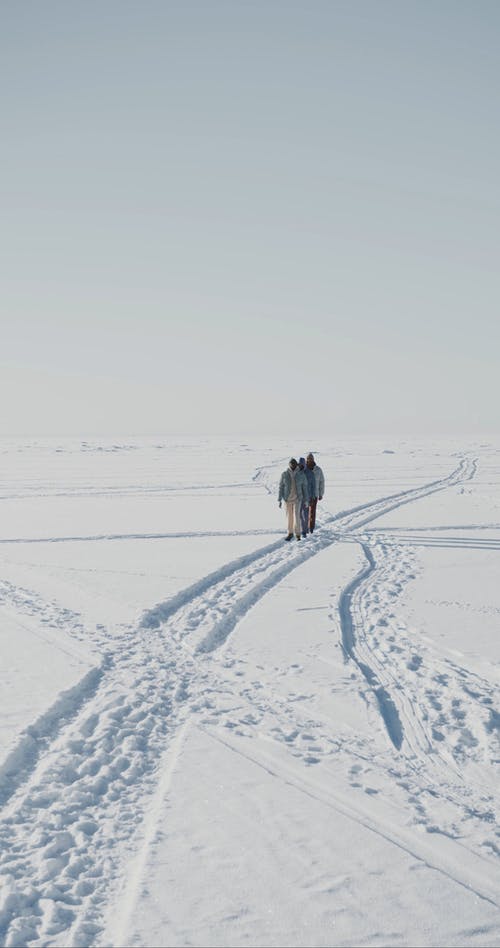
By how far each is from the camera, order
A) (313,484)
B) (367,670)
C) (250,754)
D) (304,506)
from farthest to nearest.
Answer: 1. (313,484)
2. (304,506)
3. (367,670)
4. (250,754)

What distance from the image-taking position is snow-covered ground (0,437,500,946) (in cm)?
404

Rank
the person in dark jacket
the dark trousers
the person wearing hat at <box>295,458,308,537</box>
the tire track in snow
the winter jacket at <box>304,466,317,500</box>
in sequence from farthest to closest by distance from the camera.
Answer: the dark trousers < the winter jacket at <box>304,466,317,500</box> < the person in dark jacket < the person wearing hat at <box>295,458,308,537</box> < the tire track in snow

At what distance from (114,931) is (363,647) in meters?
5.51

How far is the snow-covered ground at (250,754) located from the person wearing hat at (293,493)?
3299 millimetres

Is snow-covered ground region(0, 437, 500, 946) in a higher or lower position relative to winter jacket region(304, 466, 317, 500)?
lower

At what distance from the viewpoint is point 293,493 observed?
17938 millimetres

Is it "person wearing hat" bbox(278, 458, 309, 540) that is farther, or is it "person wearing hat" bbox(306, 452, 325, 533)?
"person wearing hat" bbox(306, 452, 325, 533)

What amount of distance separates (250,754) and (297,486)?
12275 mm

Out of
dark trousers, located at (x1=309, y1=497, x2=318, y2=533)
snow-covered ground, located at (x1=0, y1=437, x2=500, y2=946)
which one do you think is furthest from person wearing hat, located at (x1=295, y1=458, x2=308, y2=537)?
snow-covered ground, located at (x1=0, y1=437, x2=500, y2=946)

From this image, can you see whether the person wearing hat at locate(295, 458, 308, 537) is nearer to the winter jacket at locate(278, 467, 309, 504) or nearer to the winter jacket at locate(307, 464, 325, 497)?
the winter jacket at locate(278, 467, 309, 504)

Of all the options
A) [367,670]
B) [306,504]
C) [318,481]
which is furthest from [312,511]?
[367,670]

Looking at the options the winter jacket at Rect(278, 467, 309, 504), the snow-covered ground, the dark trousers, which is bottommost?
the snow-covered ground

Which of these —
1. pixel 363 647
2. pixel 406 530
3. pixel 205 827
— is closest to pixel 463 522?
pixel 406 530

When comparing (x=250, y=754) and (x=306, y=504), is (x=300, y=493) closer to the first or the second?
(x=306, y=504)
